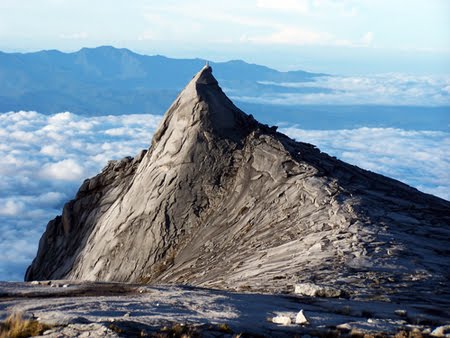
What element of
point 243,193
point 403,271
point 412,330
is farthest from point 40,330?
point 243,193

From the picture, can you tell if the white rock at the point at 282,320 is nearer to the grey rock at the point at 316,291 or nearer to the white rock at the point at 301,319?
the white rock at the point at 301,319

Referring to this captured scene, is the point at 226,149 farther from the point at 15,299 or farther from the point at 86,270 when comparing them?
the point at 15,299

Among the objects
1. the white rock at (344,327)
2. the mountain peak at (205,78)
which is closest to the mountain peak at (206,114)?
the mountain peak at (205,78)

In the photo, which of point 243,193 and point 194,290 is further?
point 243,193

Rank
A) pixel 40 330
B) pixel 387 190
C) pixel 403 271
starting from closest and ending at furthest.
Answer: pixel 40 330 < pixel 403 271 < pixel 387 190

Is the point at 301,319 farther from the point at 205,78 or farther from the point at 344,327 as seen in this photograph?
the point at 205,78

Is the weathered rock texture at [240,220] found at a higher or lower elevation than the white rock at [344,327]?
higher

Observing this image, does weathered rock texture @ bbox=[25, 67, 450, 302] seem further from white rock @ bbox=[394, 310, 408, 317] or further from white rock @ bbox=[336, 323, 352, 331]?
white rock @ bbox=[336, 323, 352, 331]
